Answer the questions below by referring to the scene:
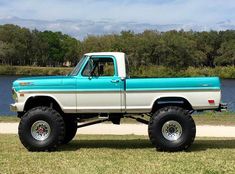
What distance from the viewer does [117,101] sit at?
1136cm

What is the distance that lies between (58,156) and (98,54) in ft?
8.26

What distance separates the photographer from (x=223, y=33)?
127062 millimetres

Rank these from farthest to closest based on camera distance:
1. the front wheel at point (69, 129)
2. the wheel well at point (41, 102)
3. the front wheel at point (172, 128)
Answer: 1. the front wheel at point (69, 129)
2. the wheel well at point (41, 102)
3. the front wheel at point (172, 128)

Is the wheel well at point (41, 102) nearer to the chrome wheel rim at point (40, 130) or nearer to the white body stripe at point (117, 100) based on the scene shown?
the white body stripe at point (117, 100)

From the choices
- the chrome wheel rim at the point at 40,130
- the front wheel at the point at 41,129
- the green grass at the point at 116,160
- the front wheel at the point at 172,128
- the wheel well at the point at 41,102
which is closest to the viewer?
the green grass at the point at 116,160

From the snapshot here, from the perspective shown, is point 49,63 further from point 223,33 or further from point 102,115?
point 102,115

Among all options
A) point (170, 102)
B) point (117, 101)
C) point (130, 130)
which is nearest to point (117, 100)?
point (117, 101)

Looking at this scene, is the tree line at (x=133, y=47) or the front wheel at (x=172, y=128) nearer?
the front wheel at (x=172, y=128)

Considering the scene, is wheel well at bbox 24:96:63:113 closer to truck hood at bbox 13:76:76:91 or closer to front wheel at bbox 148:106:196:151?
truck hood at bbox 13:76:76:91

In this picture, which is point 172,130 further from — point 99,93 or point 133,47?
point 133,47

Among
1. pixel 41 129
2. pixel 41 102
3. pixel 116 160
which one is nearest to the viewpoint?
pixel 116 160

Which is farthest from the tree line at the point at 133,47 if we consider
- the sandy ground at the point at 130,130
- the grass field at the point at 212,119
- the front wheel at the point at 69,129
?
the front wheel at the point at 69,129

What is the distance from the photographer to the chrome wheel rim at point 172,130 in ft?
36.7

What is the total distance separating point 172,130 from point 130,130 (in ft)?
23.1
